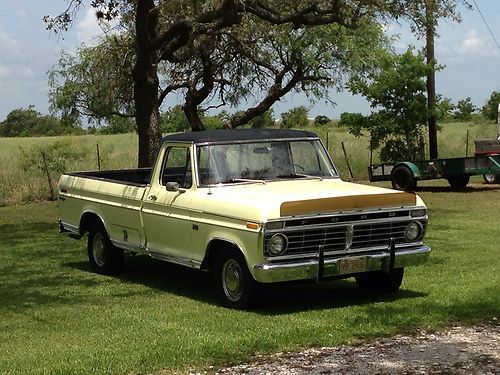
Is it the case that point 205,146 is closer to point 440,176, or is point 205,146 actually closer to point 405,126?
point 440,176

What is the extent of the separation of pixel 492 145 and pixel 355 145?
7.68 metres

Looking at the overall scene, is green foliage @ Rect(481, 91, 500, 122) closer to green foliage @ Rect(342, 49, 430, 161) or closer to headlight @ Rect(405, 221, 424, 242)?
green foliage @ Rect(342, 49, 430, 161)

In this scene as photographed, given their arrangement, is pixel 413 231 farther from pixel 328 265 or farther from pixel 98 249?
pixel 98 249

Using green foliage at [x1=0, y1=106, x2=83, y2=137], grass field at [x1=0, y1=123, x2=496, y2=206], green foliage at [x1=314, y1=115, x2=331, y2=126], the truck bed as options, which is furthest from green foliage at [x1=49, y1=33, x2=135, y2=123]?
green foliage at [x1=0, y1=106, x2=83, y2=137]

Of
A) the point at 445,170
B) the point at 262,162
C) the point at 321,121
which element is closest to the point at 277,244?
the point at 262,162

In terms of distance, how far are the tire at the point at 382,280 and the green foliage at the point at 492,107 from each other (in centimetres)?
5073

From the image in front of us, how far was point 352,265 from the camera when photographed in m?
Answer: 9.38

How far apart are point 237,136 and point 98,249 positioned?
9.67 feet

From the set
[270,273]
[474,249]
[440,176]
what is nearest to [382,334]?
[270,273]

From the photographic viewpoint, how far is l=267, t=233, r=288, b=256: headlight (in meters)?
9.04

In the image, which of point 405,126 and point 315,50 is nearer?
point 315,50

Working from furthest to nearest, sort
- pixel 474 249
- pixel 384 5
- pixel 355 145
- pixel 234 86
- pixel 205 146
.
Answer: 1. pixel 355 145
2. pixel 234 86
3. pixel 384 5
4. pixel 474 249
5. pixel 205 146

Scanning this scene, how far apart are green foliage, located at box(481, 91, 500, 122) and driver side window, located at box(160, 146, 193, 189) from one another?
5055cm

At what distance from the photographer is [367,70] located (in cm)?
2775
